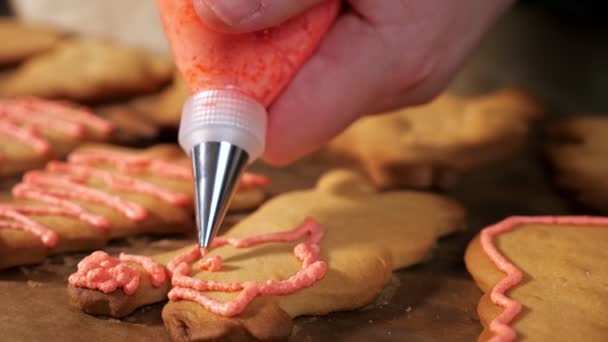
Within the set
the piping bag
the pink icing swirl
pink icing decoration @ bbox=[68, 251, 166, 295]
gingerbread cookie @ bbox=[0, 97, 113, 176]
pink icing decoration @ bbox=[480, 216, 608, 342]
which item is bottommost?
gingerbread cookie @ bbox=[0, 97, 113, 176]

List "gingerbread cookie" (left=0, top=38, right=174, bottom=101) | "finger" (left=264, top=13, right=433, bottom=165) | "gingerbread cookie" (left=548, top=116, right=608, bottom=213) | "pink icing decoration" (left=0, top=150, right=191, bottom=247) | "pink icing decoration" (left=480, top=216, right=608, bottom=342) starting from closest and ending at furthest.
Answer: "pink icing decoration" (left=480, top=216, right=608, bottom=342)
"finger" (left=264, top=13, right=433, bottom=165)
"pink icing decoration" (left=0, top=150, right=191, bottom=247)
"gingerbread cookie" (left=548, top=116, right=608, bottom=213)
"gingerbread cookie" (left=0, top=38, right=174, bottom=101)

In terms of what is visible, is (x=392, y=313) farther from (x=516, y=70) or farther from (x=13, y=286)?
(x=516, y=70)

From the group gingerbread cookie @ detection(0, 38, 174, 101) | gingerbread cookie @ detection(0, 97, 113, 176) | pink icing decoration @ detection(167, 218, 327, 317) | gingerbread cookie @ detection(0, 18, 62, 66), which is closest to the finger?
pink icing decoration @ detection(167, 218, 327, 317)

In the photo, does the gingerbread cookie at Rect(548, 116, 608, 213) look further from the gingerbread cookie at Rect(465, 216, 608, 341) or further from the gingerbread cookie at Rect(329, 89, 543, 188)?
the gingerbread cookie at Rect(465, 216, 608, 341)

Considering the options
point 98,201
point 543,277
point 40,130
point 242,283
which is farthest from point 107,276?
point 40,130

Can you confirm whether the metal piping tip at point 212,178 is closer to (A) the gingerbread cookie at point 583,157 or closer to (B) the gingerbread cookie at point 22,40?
(A) the gingerbread cookie at point 583,157

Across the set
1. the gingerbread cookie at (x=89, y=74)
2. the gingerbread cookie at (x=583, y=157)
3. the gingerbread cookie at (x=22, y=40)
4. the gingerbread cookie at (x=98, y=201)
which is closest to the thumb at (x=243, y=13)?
the gingerbread cookie at (x=98, y=201)

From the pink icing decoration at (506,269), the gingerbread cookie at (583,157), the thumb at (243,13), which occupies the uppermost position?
the thumb at (243,13)
